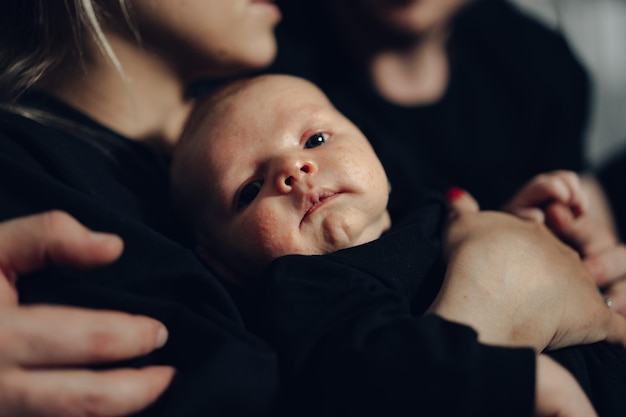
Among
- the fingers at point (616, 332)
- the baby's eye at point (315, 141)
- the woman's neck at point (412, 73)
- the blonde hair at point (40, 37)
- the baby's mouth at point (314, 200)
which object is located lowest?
the fingers at point (616, 332)

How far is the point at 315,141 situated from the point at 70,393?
0.46 meters

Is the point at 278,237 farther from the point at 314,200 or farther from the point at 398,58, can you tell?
the point at 398,58

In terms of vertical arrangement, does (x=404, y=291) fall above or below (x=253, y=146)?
below

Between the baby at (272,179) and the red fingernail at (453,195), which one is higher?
the baby at (272,179)

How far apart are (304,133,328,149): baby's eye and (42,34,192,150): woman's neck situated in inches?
12.0

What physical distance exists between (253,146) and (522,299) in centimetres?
42

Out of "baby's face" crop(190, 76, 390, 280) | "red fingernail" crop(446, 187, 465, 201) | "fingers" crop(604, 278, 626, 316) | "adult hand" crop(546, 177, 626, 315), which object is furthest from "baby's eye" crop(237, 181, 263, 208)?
"fingers" crop(604, 278, 626, 316)

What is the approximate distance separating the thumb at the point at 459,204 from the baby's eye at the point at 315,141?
265mm

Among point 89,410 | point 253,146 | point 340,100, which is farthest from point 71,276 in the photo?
point 340,100

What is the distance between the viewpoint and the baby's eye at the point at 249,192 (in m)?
0.87

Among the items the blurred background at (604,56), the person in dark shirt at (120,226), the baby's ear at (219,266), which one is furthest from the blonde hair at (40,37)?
the blurred background at (604,56)

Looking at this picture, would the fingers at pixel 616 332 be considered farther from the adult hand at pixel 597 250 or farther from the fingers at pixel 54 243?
the fingers at pixel 54 243

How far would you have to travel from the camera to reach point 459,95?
1.47 meters

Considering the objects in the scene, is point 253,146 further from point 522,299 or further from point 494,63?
point 494,63
